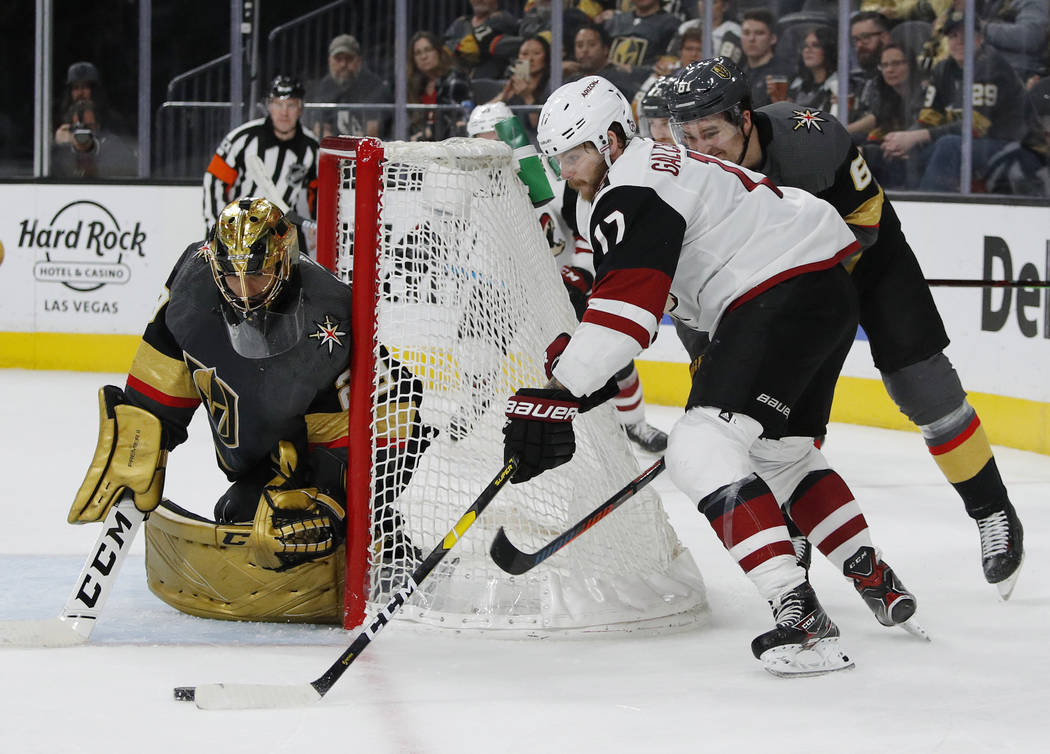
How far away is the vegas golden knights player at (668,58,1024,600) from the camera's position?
2734mm

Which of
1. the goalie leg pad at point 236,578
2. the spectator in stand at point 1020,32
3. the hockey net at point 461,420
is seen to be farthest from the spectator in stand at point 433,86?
the goalie leg pad at point 236,578

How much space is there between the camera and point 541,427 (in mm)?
2264

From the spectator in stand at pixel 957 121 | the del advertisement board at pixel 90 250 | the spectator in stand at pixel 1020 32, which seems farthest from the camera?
the del advertisement board at pixel 90 250

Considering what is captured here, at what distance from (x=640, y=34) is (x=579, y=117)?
413cm

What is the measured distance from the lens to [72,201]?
20.4 ft

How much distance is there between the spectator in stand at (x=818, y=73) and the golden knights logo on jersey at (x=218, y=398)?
369cm

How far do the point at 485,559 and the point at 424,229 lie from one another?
628mm

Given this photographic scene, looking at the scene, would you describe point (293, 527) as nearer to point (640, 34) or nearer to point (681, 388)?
point (681, 388)

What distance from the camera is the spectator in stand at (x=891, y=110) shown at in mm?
5543

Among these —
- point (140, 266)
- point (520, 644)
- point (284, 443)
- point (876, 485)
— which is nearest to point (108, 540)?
point (284, 443)

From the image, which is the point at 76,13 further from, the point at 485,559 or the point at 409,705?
the point at 409,705

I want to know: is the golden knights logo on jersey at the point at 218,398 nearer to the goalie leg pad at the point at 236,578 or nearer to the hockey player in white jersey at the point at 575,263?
the goalie leg pad at the point at 236,578

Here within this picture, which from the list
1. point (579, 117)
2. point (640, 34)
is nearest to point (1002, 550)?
point (579, 117)

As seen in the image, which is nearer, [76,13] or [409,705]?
[409,705]
